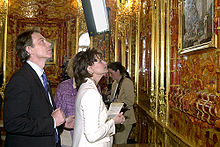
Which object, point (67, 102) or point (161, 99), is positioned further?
point (161, 99)

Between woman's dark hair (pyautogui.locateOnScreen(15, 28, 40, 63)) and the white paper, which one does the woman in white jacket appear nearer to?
the white paper

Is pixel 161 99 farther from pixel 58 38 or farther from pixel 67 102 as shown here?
pixel 58 38

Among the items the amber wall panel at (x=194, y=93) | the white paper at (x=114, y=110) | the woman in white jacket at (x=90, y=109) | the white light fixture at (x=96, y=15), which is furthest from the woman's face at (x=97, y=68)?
the white light fixture at (x=96, y=15)

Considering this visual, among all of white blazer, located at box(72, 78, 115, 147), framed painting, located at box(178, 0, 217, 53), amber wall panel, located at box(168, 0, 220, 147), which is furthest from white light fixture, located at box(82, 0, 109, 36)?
white blazer, located at box(72, 78, 115, 147)

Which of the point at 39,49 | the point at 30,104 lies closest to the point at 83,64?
the point at 39,49

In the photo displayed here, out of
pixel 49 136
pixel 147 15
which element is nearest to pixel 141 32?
pixel 147 15

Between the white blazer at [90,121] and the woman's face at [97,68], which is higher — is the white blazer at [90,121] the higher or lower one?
the lower one

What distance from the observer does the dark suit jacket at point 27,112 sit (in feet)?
6.77

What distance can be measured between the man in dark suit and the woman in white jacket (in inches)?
8.2

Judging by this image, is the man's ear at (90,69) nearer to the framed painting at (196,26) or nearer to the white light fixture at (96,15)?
the framed painting at (196,26)

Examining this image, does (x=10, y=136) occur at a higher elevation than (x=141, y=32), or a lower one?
lower

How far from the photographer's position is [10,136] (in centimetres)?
220

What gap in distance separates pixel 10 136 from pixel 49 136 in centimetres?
32

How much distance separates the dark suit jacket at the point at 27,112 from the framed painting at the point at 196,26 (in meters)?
1.57
